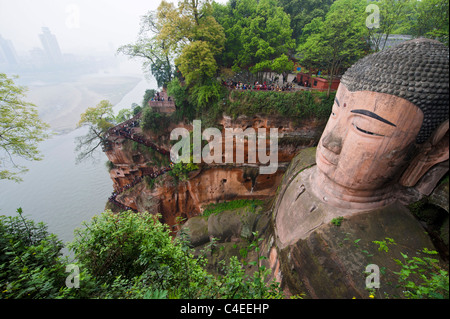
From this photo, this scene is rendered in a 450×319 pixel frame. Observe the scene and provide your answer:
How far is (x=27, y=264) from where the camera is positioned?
402cm

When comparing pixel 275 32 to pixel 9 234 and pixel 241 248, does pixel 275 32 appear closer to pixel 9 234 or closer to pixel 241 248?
pixel 241 248

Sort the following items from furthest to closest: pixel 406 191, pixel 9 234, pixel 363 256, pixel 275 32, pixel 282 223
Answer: pixel 275 32, pixel 282 223, pixel 406 191, pixel 363 256, pixel 9 234

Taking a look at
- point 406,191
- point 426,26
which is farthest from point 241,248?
point 426,26

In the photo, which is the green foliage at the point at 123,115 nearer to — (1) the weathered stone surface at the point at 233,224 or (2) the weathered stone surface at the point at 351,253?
(1) the weathered stone surface at the point at 233,224

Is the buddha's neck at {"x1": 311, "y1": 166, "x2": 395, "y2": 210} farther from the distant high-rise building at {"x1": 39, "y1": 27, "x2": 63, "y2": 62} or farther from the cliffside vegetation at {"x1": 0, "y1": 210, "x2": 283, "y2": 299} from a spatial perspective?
the distant high-rise building at {"x1": 39, "y1": 27, "x2": 63, "y2": 62}

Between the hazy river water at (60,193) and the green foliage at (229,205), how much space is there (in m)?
13.1

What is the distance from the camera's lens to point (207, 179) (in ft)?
46.3

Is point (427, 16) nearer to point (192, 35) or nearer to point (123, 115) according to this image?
point (192, 35)

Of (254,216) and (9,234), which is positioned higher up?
(9,234)

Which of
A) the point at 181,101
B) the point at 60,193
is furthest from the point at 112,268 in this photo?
the point at 60,193

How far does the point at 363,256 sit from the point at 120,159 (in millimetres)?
16436
